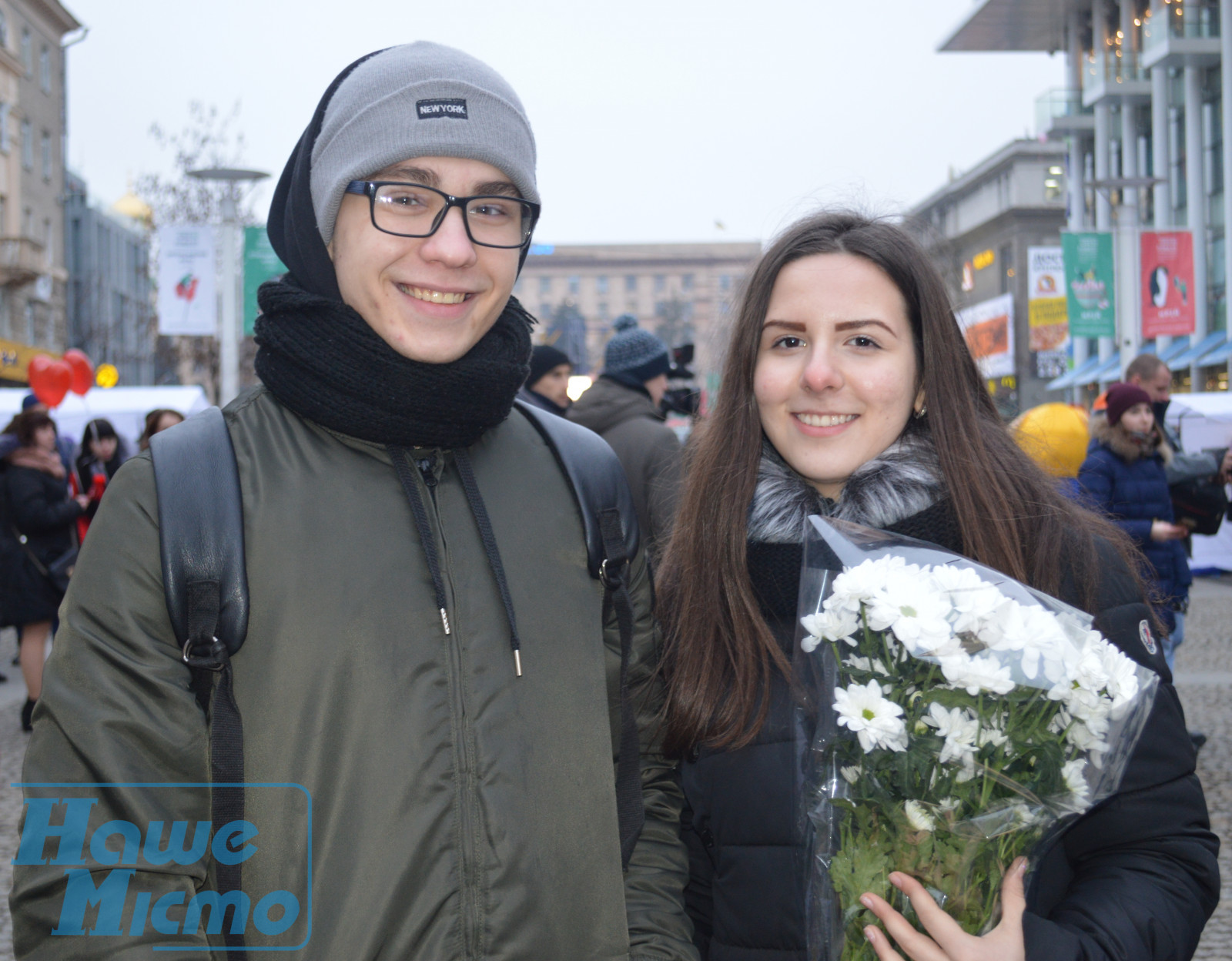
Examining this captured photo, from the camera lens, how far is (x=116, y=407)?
15.0 meters

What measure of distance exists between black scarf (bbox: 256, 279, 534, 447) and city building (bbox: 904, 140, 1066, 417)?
41.4 metres

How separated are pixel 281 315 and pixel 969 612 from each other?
42.7 inches

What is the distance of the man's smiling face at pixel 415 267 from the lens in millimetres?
1737

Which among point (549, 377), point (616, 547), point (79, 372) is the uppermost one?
point (79, 372)

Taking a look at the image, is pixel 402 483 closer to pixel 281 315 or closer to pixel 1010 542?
pixel 281 315

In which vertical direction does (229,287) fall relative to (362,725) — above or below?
above

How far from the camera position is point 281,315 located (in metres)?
1.76

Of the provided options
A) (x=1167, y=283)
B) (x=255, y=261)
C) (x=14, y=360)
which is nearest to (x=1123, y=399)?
(x=255, y=261)

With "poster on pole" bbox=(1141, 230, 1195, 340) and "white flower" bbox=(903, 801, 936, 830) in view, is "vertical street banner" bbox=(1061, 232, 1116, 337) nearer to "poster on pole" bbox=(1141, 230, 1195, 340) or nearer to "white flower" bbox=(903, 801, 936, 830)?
"poster on pole" bbox=(1141, 230, 1195, 340)

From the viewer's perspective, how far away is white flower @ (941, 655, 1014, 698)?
143 centimetres

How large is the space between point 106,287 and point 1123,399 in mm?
42903

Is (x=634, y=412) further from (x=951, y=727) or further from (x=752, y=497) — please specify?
(x=951, y=727)

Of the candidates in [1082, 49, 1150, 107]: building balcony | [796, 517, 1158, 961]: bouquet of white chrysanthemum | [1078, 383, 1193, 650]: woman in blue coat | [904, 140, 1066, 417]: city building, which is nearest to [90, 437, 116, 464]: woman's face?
[1078, 383, 1193, 650]: woman in blue coat

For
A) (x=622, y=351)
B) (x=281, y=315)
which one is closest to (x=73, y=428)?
(x=622, y=351)
